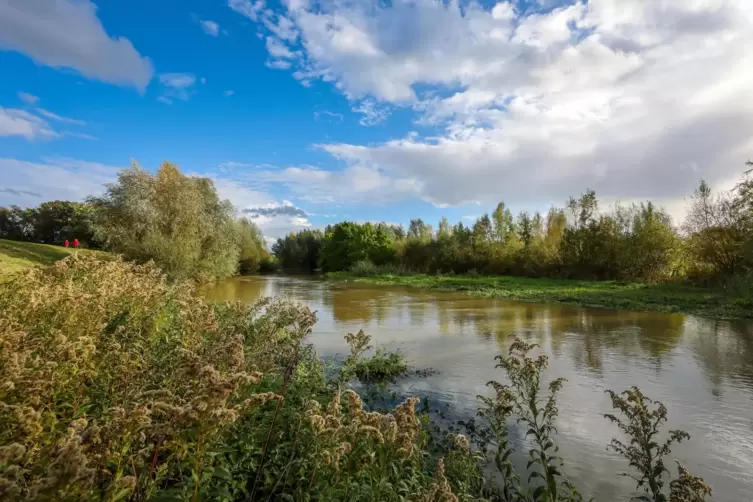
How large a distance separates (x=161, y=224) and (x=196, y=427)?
27899 mm

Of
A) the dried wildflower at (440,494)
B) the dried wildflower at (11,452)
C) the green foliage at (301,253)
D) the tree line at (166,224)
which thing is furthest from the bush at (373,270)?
the dried wildflower at (11,452)

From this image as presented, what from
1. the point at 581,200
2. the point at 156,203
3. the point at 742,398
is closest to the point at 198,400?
the point at 742,398

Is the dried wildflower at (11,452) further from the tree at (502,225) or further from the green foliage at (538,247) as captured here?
the tree at (502,225)

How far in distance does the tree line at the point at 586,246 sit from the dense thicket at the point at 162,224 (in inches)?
998

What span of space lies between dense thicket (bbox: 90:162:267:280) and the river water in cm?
1311

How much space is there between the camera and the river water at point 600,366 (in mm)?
5000

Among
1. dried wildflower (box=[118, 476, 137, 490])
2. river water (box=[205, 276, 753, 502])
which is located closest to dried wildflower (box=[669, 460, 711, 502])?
river water (box=[205, 276, 753, 502])

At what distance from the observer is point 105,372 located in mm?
3406

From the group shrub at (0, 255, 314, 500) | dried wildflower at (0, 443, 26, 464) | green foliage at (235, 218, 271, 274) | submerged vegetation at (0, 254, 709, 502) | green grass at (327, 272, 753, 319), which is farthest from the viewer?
green foliage at (235, 218, 271, 274)

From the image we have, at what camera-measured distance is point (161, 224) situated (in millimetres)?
26516

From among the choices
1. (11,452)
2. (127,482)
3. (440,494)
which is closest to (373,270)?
(440,494)

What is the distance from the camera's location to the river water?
5.00 metres

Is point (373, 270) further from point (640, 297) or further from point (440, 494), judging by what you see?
point (440, 494)

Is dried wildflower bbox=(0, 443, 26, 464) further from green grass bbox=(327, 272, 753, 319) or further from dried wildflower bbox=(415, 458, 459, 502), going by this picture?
green grass bbox=(327, 272, 753, 319)
